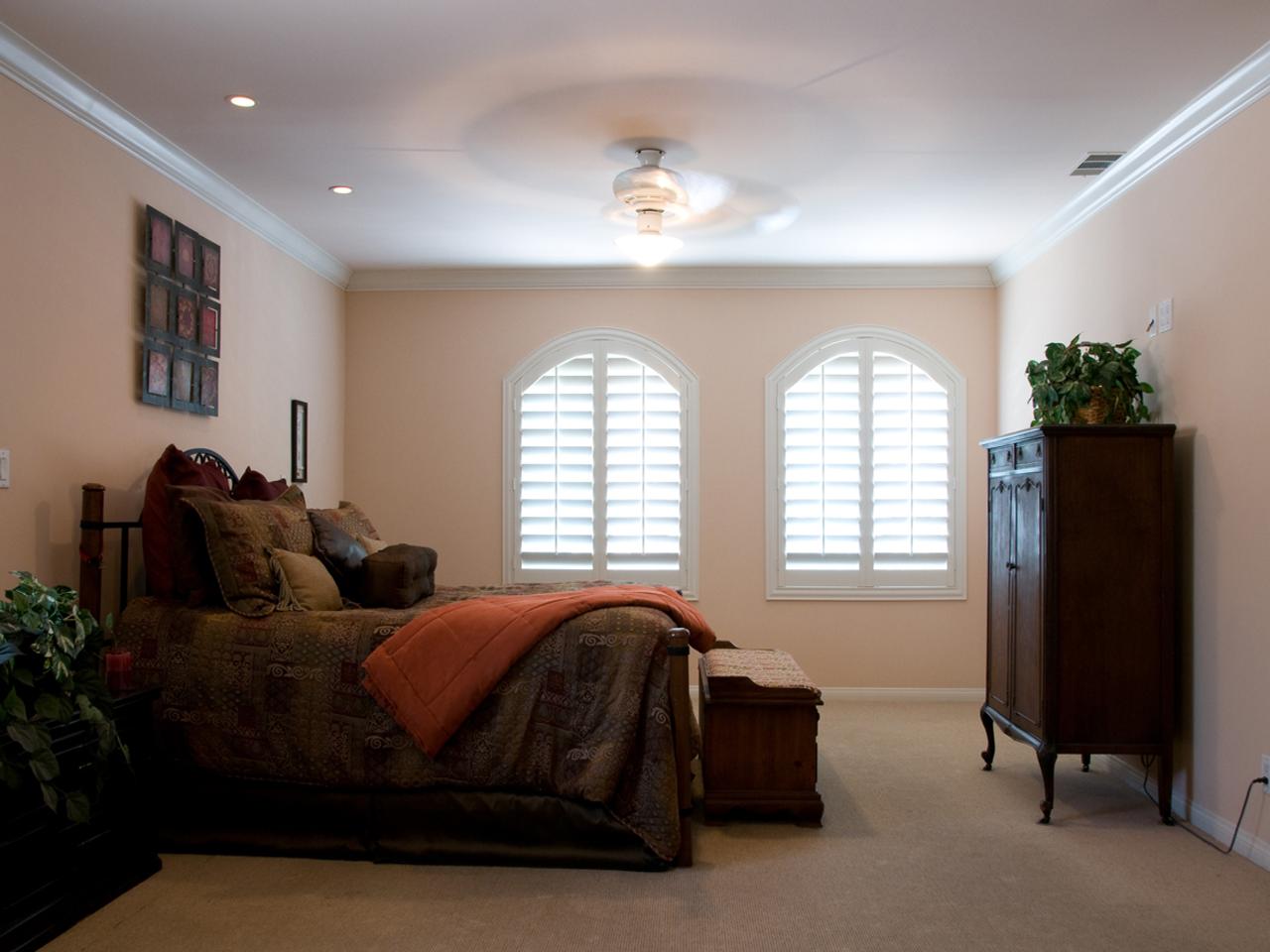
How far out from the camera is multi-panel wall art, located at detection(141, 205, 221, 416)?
396cm

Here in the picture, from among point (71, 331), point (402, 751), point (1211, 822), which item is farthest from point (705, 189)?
point (1211, 822)

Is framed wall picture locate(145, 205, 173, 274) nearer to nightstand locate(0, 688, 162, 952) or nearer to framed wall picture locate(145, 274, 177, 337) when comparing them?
framed wall picture locate(145, 274, 177, 337)

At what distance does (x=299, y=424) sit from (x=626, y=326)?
203 cm

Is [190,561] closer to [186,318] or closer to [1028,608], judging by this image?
[186,318]

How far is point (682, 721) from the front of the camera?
3.24 meters

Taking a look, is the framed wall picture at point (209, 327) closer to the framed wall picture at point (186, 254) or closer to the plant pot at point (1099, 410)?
the framed wall picture at point (186, 254)

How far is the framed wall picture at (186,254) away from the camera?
416 centimetres

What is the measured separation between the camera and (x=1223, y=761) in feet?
11.6

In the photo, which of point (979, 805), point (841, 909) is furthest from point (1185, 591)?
point (841, 909)

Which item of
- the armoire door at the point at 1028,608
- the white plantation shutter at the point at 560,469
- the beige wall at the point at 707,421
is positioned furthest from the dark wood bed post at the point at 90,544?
the armoire door at the point at 1028,608

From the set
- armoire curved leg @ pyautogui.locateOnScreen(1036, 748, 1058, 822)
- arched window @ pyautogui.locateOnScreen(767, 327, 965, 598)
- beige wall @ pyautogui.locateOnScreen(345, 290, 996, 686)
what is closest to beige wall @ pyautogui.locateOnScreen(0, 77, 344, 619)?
beige wall @ pyautogui.locateOnScreen(345, 290, 996, 686)

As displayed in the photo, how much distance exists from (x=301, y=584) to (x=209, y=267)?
5.56 ft

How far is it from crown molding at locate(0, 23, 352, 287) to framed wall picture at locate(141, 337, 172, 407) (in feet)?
2.39

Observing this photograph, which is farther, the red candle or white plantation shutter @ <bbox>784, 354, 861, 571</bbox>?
white plantation shutter @ <bbox>784, 354, 861, 571</bbox>
